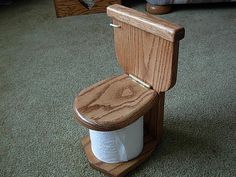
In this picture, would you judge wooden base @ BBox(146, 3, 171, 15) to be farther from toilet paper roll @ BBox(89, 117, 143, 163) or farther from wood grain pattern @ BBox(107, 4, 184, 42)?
toilet paper roll @ BBox(89, 117, 143, 163)

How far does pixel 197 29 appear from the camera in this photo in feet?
6.08

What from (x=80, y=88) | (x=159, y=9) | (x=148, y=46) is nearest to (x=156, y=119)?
(x=148, y=46)

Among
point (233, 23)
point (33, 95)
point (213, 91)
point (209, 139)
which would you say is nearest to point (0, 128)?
point (33, 95)

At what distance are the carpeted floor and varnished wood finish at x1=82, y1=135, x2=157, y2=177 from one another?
28 millimetres

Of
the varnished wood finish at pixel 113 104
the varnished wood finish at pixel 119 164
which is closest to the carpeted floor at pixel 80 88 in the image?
the varnished wood finish at pixel 119 164

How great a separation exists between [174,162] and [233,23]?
4.41 ft

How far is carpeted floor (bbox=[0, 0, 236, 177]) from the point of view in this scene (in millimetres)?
965

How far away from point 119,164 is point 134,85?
0.88ft

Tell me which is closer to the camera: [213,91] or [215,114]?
[215,114]

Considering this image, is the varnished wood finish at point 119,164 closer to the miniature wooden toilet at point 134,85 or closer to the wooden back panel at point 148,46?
the miniature wooden toilet at point 134,85

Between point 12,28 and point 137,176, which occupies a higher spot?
point 12,28

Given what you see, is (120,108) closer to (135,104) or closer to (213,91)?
(135,104)

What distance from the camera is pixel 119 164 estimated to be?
2.99ft

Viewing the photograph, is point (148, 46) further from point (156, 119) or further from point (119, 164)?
point (119, 164)
